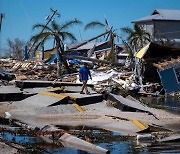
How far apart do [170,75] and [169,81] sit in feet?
1.25

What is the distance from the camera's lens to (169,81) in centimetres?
2617

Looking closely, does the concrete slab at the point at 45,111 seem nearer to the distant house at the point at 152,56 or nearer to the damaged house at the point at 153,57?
the damaged house at the point at 153,57

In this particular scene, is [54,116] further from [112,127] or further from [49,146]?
[49,146]

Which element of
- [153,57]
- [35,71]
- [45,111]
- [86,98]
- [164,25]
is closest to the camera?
[45,111]

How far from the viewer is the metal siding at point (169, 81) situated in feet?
84.8

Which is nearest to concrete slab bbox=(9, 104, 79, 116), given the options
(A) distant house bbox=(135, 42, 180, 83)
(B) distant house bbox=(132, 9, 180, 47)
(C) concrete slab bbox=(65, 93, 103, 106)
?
(C) concrete slab bbox=(65, 93, 103, 106)

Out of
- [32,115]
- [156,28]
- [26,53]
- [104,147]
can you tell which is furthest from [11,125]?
[26,53]

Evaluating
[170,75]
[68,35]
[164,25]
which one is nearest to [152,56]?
[170,75]

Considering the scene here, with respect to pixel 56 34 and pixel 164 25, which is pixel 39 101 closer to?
pixel 56 34

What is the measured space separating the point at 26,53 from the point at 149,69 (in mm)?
34845

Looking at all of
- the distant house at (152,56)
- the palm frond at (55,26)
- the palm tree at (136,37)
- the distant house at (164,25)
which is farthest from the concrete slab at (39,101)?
the distant house at (164,25)

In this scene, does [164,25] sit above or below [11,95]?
above

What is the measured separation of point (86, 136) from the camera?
10773mm

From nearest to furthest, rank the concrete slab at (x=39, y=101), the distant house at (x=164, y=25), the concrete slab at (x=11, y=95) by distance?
the concrete slab at (x=39, y=101)
the concrete slab at (x=11, y=95)
the distant house at (x=164, y=25)
